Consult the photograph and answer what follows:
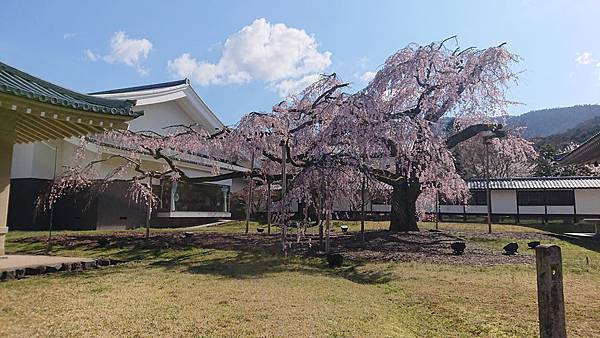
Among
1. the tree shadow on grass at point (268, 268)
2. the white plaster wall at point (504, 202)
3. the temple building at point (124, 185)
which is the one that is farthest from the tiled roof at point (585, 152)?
the white plaster wall at point (504, 202)

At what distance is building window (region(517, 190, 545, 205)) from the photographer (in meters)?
26.4

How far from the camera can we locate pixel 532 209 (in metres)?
26.5

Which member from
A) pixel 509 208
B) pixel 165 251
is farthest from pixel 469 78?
pixel 509 208

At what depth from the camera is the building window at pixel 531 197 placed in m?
26.4

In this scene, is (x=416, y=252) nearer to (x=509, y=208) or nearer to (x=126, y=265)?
(x=126, y=265)

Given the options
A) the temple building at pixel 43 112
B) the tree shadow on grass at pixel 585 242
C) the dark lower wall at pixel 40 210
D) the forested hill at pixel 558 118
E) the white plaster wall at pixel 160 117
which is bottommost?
the tree shadow on grass at pixel 585 242

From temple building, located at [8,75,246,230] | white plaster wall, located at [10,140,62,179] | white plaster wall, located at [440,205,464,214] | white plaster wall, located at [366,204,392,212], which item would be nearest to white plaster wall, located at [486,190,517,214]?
white plaster wall, located at [440,205,464,214]

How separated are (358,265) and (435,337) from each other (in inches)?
184

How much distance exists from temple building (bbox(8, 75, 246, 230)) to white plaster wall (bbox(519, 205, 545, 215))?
18.1 metres

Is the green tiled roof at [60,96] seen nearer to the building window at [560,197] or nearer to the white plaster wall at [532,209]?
the white plaster wall at [532,209]

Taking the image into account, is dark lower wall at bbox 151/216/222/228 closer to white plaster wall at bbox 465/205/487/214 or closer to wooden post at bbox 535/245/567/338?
white plaster wall at bbox 465/205/487/214

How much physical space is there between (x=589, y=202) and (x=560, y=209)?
1554mm

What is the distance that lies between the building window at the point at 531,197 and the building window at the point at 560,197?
1.22ft

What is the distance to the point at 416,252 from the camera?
1066cm
